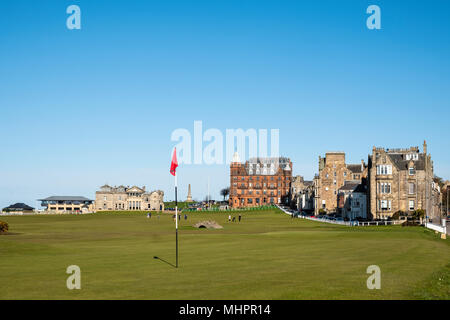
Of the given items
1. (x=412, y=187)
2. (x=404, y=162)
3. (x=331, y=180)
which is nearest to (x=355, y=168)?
(x=331, y=180)

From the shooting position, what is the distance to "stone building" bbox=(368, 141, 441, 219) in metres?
94.8

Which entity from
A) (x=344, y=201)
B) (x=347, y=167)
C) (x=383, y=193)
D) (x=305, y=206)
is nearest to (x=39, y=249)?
(x=383, y=193)

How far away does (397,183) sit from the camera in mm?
95312

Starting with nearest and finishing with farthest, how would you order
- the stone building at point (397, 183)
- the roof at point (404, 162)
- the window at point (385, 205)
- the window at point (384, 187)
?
the stone building at point (397, 183) < the roof at point (404, 162) < the window at point (385, 205) < the window at point (384, 187)

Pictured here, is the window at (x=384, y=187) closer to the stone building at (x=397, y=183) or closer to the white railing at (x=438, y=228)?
the stone building at (x=397, y=183)

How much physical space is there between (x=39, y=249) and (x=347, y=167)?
11491cm

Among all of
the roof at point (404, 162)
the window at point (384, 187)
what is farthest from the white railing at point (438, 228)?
the roof at point (404, 162)

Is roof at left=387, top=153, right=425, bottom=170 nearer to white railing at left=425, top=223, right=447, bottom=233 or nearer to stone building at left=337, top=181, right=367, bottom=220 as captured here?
stone building at left=337, top=181, right=367, bottom=220

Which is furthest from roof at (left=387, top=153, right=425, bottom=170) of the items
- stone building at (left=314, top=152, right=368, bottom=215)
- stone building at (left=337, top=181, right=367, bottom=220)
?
A: stone building at (left=314, top=152, right=368, bottom=215)

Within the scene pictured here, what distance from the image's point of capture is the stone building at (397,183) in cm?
9480

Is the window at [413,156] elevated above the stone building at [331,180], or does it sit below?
above

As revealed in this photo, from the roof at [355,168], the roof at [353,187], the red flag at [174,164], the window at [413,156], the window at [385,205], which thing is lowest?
the window at [385,205]

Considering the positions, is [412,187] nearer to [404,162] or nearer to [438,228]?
[404,162]
